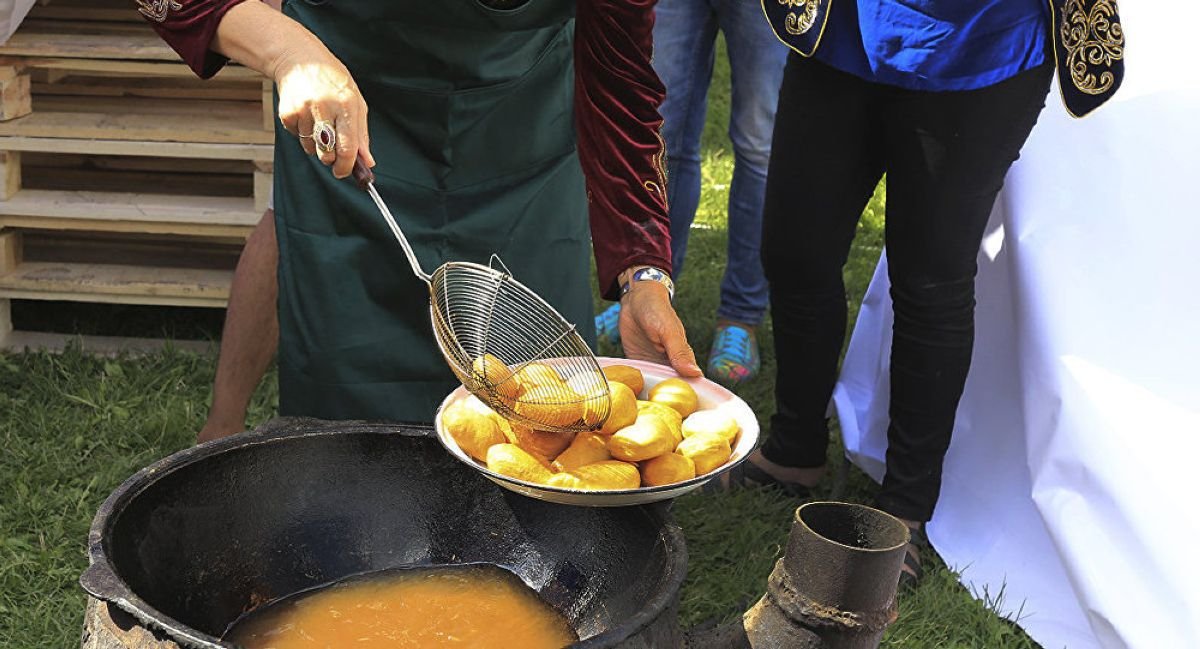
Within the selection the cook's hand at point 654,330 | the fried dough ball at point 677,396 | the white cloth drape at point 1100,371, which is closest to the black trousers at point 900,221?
the white cloth drape at point 1100,371

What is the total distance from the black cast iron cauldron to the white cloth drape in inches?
47.9

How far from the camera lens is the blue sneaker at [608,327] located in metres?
3.73

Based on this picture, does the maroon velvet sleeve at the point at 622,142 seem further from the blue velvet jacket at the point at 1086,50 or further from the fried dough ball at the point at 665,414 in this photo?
the blue velvet jacket at the point at 1086,50

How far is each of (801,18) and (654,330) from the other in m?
0.90

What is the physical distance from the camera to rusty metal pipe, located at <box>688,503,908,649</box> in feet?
4.31

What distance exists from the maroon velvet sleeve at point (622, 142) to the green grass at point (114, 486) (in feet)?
2.94

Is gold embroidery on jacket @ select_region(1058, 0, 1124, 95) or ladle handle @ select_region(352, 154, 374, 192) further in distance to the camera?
gold embroidery on jacket @ select_region(1058, 0, 1124, 95)

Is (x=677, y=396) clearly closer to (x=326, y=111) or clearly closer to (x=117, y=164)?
(x=326, y=111)

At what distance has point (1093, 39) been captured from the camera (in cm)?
226

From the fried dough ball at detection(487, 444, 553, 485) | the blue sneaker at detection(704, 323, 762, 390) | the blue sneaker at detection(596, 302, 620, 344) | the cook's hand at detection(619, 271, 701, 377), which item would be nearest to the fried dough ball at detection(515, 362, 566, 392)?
the fried dough ball at detection(487, 444, 553, 485)

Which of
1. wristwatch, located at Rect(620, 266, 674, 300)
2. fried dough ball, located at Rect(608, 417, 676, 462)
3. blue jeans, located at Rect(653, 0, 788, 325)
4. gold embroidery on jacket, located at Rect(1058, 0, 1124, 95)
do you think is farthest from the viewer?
blue jeans, located at Rect(653, 0, 788, 325)

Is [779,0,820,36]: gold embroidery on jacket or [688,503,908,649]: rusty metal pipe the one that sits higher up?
[779,0,820,36]: gold embroidery on jacket

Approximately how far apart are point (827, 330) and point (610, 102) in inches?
40.3

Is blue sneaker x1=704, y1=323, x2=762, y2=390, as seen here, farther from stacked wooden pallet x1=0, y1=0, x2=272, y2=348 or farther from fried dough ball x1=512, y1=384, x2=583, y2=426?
fried dough ball x1=512, y1=384, x2=583, y2=426
